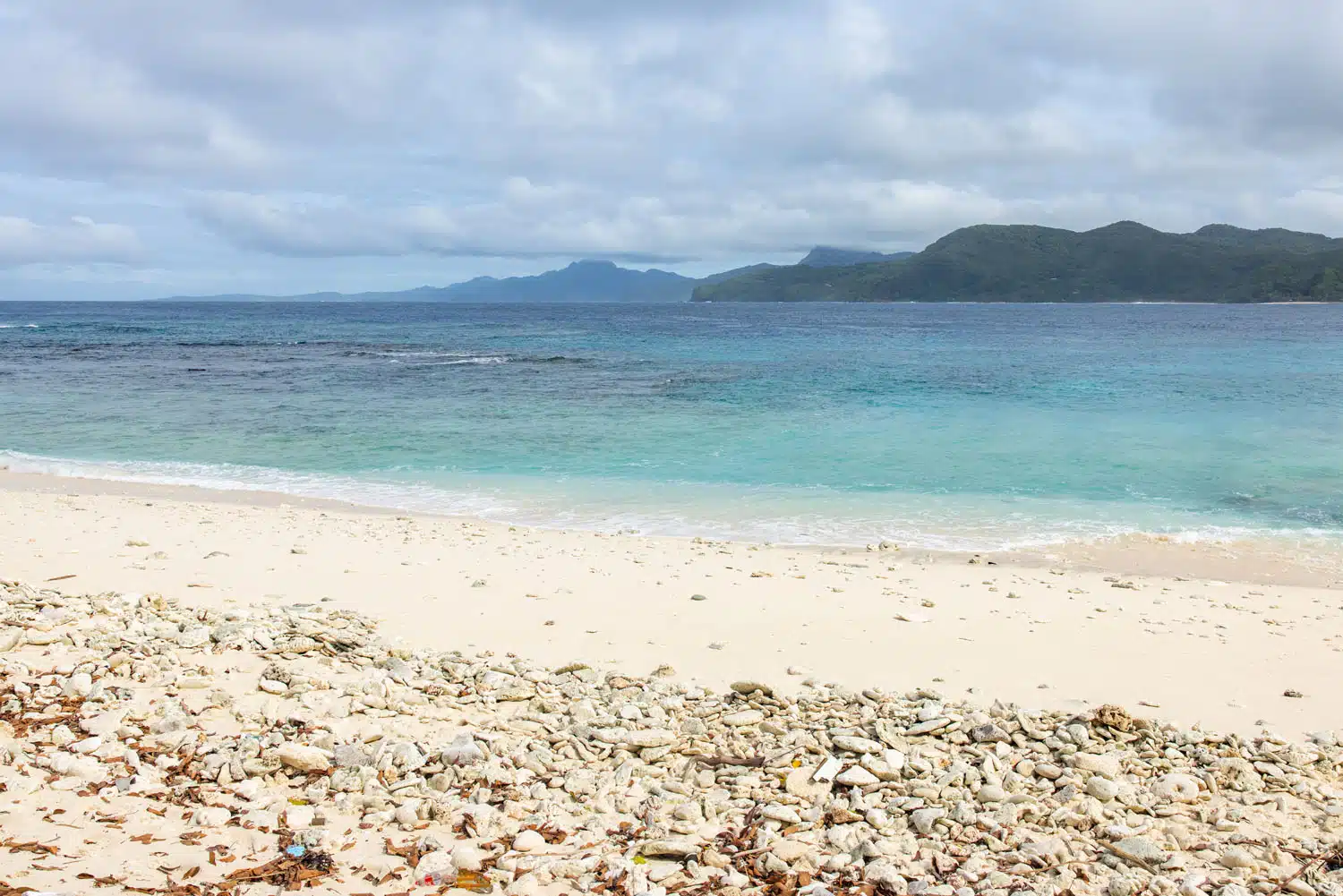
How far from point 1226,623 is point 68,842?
10.4 meters

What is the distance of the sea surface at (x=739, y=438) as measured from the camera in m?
15.9

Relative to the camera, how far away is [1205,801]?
508cm

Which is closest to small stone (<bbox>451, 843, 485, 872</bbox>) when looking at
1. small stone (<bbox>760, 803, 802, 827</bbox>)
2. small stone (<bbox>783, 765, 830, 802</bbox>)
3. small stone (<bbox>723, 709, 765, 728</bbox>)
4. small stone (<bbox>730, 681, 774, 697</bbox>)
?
small stone (<bbox>760, 803, 802, 827</bbox>)

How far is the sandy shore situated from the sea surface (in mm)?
1970

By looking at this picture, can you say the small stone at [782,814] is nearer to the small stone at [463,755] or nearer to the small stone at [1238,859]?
the small stone at [463,755]

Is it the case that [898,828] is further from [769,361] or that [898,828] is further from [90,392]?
[769,361]

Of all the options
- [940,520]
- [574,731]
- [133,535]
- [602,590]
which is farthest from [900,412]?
[574,731]

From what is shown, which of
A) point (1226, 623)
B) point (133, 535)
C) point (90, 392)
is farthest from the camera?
point (90, 392)

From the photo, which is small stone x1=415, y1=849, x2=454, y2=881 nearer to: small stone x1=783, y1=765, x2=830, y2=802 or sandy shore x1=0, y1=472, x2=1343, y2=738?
small stone x1=783, y1=765, x2=830, y2=802

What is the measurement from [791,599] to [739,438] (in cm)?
1350

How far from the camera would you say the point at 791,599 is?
9812mm

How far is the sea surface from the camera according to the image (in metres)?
15.9

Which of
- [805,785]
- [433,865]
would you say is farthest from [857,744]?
[433,865]

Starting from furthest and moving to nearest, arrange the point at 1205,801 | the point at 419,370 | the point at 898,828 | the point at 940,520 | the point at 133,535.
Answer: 1. the point at 419,370
2. the point at 940,520
3. the point at 133,535
4. the point at 1205,801
5. the point at 898,828
